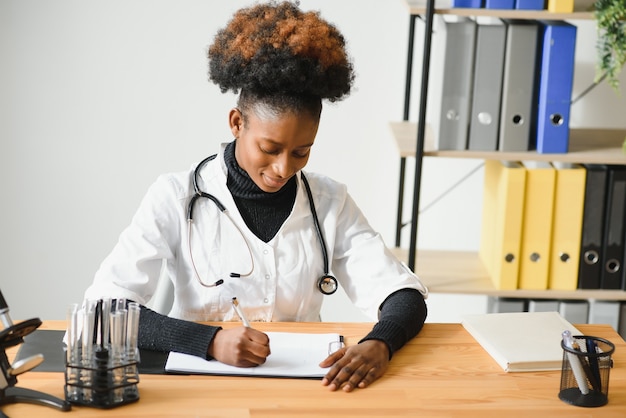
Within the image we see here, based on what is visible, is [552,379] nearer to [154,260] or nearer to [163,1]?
[154,260]

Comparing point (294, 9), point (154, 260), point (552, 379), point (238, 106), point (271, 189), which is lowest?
point (552, 379)

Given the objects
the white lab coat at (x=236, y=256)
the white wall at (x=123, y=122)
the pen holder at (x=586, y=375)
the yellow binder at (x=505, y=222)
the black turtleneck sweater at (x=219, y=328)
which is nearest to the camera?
the pen holder at (x=586, y=375)

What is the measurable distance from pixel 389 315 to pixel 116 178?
1.59 meters

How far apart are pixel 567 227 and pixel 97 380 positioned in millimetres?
1727

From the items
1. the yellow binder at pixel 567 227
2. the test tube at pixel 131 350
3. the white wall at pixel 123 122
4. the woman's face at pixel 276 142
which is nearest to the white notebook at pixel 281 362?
the test tube at pixel 131 350

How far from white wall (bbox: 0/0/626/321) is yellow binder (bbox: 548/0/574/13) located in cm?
50

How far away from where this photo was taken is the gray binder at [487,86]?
2633 mm

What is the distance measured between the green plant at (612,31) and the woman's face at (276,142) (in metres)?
1.08

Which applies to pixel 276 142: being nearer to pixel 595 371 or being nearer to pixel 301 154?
pixel 301 154

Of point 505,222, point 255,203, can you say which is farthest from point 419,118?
point 255,203

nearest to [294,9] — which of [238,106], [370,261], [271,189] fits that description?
[238,106]

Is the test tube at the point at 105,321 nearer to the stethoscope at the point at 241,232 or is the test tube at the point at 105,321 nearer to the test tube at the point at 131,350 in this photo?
the test tube at the point at 131,350

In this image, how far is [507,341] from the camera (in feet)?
5.82

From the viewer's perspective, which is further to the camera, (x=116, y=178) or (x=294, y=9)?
(x=116, y=178)
